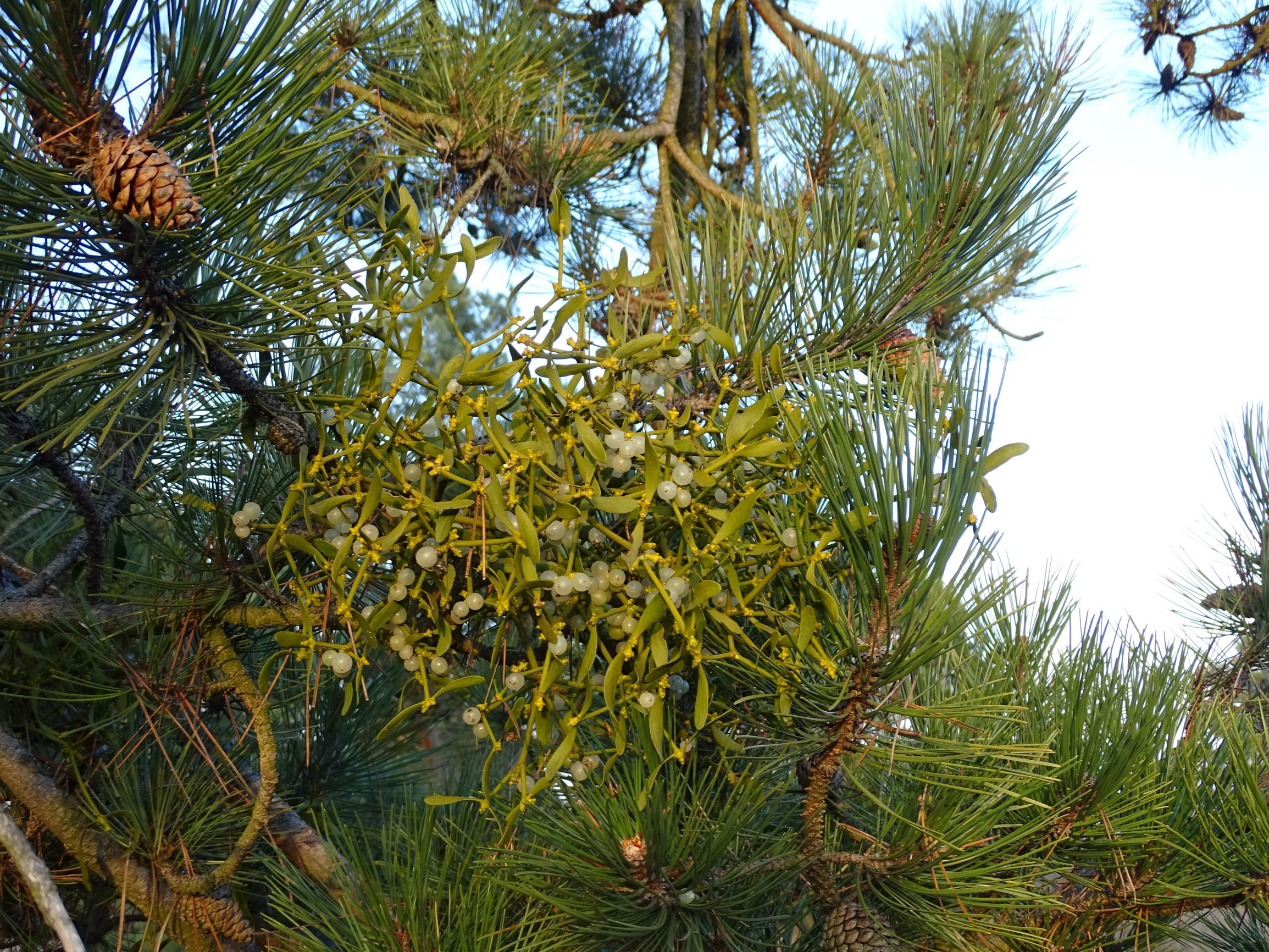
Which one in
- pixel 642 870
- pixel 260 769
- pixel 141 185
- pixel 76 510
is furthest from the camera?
pixel 76 510

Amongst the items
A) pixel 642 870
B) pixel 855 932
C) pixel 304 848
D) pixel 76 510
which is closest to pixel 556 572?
pixel 642 870

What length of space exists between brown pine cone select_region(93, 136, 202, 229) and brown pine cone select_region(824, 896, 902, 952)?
0.60 m

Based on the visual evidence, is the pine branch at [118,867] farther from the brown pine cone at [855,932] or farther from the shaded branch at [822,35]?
the shaded branch at [822,35]

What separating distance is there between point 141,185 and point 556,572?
312 millimetres

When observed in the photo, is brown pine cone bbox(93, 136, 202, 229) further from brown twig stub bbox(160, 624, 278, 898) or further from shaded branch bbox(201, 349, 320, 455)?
brown twig stub bbox(160, 624, 278, 898)

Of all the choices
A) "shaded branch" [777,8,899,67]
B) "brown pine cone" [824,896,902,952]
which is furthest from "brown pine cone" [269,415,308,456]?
"shaded branch" [777,8,899,67]

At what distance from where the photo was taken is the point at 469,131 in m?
1.27

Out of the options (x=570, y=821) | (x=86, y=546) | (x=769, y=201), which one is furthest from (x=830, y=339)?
(x=86, y=546)

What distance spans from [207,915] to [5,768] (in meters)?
0.20

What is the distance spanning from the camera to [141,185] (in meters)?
0.55

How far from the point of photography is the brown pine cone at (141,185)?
55 cm

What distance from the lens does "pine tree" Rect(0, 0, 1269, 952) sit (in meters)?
0.57

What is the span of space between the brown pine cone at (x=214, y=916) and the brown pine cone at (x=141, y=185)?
0.56m

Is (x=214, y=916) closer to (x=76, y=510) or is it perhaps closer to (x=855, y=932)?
(x=76, y=510)
